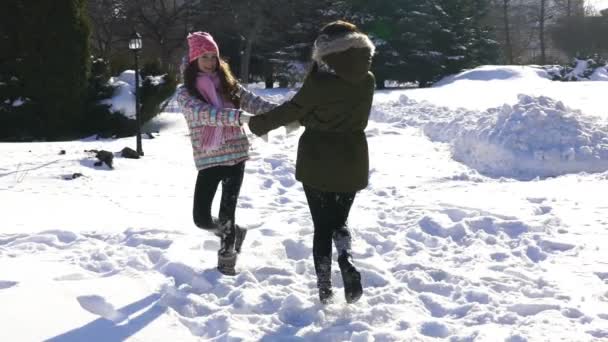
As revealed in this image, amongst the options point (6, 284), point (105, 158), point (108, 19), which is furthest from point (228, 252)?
point (108, 19)

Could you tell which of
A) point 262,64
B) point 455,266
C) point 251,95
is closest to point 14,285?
point 251,95

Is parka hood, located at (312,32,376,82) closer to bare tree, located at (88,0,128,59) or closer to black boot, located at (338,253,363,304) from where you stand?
black boot, located at (338,253,363,304)

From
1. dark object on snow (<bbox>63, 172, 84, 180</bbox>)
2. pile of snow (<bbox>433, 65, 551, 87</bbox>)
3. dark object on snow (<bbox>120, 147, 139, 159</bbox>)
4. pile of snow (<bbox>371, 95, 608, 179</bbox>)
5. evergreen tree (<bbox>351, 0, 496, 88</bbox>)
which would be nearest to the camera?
dark object on snow (<bbox>63, 172, 84, 180</bbox>)

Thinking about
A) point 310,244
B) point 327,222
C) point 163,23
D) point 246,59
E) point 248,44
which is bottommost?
point 310,244

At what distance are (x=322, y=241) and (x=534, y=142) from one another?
616cm

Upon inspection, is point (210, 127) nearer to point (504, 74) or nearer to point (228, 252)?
point (228, 252)

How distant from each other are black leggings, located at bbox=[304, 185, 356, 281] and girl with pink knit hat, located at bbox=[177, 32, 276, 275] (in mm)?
682

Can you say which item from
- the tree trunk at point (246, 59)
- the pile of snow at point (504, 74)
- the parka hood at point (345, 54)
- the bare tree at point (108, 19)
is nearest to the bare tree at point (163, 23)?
the bare tree at point (108, 19)

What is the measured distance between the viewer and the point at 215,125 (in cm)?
388

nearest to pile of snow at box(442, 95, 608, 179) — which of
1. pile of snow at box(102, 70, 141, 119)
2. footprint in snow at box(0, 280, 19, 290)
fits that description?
footprint in snow at box(0, 280, 19, 290)

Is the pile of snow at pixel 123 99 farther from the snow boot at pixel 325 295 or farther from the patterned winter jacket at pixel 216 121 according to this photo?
the snow boot at pixel 325 295

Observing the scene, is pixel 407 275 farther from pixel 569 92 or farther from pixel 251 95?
pixel 569 92

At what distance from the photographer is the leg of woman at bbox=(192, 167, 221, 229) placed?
4066 mm

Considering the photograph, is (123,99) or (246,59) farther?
(246,59)
